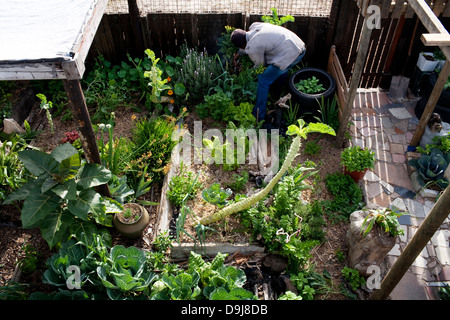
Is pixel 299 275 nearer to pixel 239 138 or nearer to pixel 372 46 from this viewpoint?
pixel 239 138

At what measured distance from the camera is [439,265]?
15.3ft

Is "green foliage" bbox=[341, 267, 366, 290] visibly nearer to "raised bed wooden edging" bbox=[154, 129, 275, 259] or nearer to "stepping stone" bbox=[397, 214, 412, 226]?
"raised bed wooden edging" bbox=[154, 129, 275, 259]

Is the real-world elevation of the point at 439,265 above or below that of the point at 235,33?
below

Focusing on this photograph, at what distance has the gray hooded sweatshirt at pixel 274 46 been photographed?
5.51 meters

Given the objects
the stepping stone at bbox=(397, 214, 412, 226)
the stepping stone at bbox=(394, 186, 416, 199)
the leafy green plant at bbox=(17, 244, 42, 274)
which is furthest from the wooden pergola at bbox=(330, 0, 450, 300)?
the leafy green plant at bbox=(17, 244, 42, 274)

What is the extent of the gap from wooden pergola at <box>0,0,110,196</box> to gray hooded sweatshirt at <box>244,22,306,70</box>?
2290 millimetres

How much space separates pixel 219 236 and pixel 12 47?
2825mm

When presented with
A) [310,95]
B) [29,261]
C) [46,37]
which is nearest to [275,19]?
[310,95]

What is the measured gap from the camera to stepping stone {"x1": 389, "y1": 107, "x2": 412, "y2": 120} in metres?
6.41

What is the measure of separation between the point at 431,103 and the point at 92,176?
177 inches

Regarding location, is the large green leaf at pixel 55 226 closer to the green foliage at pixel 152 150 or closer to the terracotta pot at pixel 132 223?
the terracotta pot at pixel 132 223

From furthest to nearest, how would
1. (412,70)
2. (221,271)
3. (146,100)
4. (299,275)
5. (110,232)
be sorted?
(412,70), (146,100), (110,232), (299,275), (221,271)

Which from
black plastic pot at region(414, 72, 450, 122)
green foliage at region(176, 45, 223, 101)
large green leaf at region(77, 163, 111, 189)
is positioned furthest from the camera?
green foliage at region(176, 45, 223, 101)

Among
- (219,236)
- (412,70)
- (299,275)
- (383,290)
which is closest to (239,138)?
(219,236)
